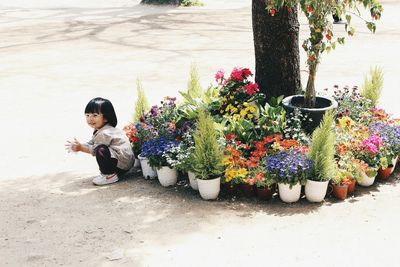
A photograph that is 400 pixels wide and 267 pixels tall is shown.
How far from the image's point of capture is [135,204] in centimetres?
518

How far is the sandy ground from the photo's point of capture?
421cm

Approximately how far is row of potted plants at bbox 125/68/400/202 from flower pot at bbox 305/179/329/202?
1cm

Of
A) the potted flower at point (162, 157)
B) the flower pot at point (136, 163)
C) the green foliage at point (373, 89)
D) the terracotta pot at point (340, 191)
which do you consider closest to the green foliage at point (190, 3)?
the green foliage at point (373, 89)

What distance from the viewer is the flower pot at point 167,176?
18.2 feet

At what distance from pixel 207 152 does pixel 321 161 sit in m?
1.12

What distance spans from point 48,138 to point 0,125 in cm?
107

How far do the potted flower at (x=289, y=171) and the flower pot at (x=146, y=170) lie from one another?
140 cm

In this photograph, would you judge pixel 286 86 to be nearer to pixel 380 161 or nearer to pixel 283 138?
pixel 283 138

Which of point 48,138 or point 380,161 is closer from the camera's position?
point 380,161

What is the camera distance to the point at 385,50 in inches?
494

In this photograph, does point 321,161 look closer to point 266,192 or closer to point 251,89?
point 266,192

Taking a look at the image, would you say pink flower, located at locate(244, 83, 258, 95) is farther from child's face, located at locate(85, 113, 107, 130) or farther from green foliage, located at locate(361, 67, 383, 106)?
green foliage, located at locate(361, 67, 383, 106)

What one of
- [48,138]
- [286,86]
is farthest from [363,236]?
[48,138]

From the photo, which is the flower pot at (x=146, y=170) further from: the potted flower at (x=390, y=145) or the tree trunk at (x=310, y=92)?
the potted flower at (x=390, y=145)
